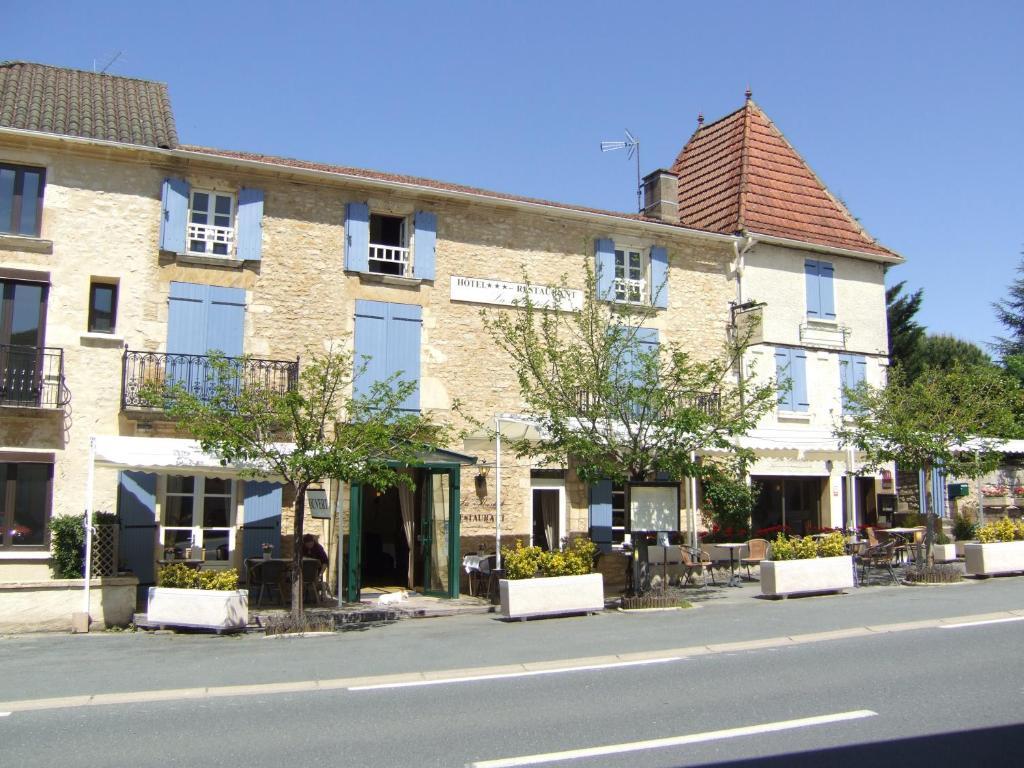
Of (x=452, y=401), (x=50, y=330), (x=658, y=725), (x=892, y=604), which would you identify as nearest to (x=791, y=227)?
(x=452, y=401)

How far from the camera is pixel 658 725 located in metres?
6.41

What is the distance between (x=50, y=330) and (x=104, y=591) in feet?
15.1

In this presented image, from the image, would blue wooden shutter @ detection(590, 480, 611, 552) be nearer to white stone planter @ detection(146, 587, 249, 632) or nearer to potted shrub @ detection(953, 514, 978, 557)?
white stone planter @ detection(146, 587, 249, 632)

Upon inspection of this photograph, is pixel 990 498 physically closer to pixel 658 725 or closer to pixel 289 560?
pixel 289 560

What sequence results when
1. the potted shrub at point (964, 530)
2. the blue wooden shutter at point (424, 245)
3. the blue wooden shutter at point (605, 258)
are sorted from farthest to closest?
the potted shrub at point (964, 530), the blue wooden shutter at point (605, 258), the blue wooden shutter at point (424, 245)

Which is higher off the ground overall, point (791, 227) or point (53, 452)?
point (791, 227)

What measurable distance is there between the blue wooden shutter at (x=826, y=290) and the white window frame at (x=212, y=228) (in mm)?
13061

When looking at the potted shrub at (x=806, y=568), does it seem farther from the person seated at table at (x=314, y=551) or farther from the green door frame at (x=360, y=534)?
the person seated at table at (x=314, y=551)

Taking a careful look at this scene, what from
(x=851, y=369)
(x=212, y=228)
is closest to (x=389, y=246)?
(x=212, y=228)

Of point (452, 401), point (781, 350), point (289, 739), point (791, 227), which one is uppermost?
point (791, 227)

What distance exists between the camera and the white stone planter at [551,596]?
1259cm

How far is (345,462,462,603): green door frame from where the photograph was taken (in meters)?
14.9

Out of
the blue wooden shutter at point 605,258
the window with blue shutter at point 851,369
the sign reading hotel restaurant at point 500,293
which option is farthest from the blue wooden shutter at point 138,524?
the window with blue shutter at point 851,369

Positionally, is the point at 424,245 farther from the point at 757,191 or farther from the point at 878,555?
the point at 878,555
